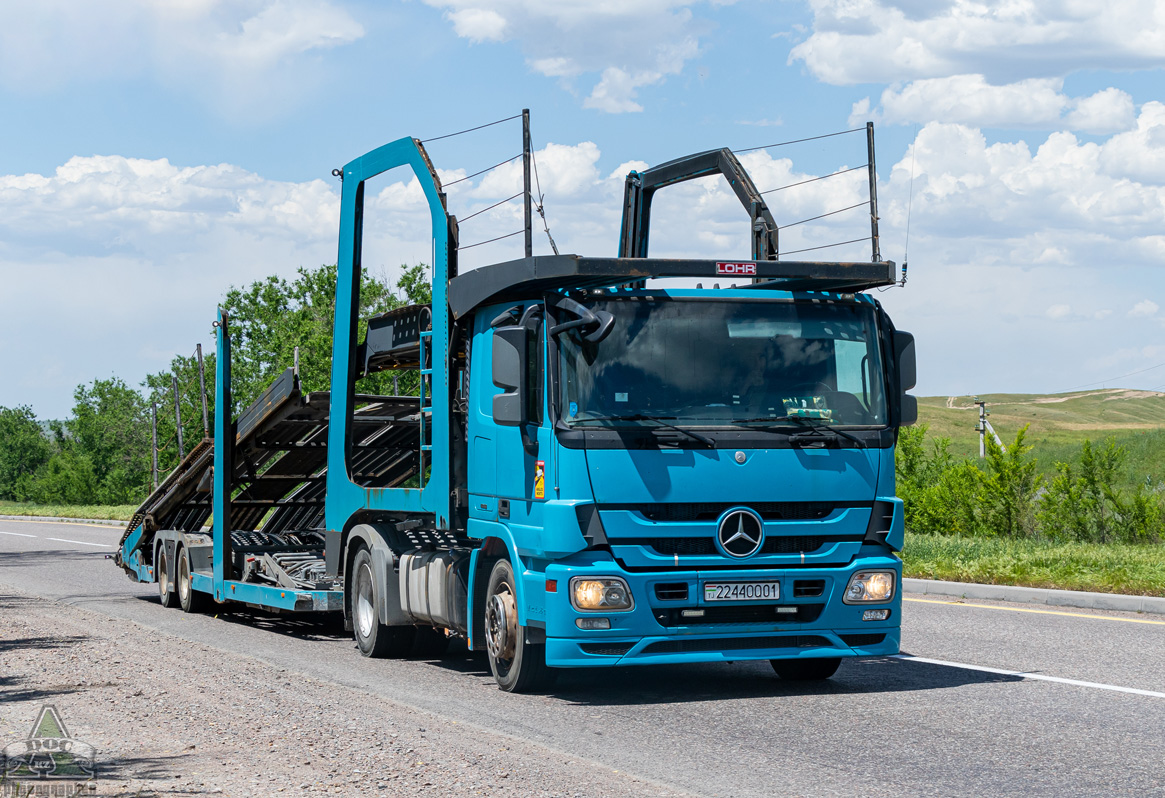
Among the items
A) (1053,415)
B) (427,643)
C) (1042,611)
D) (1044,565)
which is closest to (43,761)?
(427,643)

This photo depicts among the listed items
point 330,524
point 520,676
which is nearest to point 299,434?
point 330,524

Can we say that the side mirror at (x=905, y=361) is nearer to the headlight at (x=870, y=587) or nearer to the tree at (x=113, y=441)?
the headlight at (x=870, y=587)

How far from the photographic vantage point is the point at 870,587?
27.4ft

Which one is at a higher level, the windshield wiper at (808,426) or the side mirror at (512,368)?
the side mirror at (512,368)

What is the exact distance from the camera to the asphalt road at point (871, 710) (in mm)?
6004

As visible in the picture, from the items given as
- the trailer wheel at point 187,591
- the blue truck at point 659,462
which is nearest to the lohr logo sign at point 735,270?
the blue truck at point 659,462

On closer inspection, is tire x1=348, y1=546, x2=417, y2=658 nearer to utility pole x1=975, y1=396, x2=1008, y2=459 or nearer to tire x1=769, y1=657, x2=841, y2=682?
tire x1=769, y1=657, x2=841, y2=682

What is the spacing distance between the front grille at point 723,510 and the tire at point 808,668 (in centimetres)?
137

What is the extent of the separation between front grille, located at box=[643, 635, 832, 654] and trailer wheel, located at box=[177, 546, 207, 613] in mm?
7931

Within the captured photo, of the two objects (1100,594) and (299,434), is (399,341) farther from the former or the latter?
(1100,594)

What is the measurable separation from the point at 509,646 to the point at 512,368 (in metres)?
1.85

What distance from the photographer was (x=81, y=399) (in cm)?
11419

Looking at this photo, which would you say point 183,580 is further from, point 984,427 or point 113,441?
point 113,441

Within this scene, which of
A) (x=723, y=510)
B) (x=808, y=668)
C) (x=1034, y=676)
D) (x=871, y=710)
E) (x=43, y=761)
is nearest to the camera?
(x=43, y=761)
